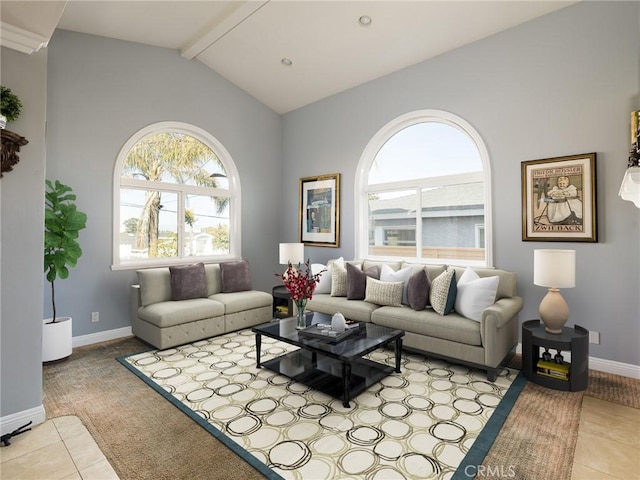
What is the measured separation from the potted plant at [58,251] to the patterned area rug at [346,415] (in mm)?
634

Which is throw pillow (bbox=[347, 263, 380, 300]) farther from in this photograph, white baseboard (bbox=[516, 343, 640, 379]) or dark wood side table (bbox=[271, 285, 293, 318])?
white baseboard (bbox=[516, 343, 640, 379])

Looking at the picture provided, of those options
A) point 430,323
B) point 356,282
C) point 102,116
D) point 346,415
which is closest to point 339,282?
point 356,282

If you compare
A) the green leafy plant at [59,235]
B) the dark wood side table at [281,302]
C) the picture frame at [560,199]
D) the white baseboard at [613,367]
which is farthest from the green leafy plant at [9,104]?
the white baseboard at [613,367]

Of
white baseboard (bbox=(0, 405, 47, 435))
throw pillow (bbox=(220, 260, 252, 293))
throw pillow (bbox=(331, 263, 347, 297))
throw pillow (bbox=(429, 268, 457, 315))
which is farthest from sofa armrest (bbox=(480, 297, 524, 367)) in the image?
white baseboard (bbox=(0, 405, 47, 435))

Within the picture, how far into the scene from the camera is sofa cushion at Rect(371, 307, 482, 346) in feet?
10.1

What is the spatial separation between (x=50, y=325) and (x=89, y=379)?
0.75 meters

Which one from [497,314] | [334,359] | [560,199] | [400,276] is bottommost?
[334,359]

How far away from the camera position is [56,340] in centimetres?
339

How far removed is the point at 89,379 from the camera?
308 cm

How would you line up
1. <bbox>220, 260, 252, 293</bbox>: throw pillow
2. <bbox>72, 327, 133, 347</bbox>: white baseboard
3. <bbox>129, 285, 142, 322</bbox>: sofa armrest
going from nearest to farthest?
<bbox>72, 327, 133, 347</bbox>: white baseboard, <bbox>129, 285, 142, 322</bbox>: sofa armrest, <bbox>220, 260, 252, 293</bbox>: throw pillow

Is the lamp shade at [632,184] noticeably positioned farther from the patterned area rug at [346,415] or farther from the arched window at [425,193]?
the patterned area rug at [346,415]

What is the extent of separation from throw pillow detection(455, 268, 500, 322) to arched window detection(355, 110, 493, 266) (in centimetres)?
71

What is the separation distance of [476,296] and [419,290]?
1.88 ft

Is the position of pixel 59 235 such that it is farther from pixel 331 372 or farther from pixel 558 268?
pixel 558 268
